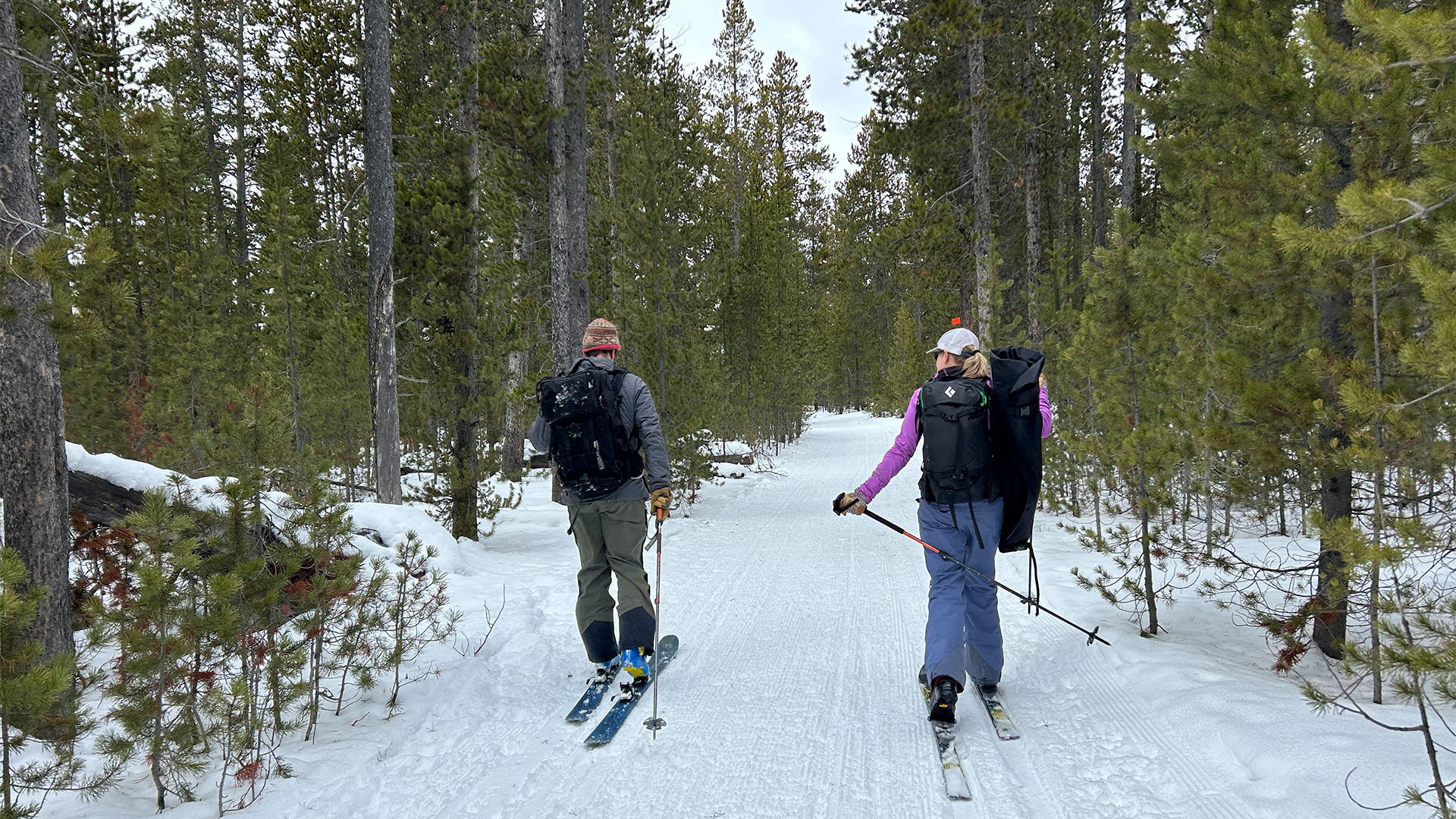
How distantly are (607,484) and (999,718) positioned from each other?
280cm

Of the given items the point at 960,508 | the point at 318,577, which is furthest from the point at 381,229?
the point at 960,508

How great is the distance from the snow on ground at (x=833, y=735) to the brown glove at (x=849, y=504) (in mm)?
1216

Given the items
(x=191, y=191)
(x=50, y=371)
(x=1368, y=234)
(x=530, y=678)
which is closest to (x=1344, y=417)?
(x=1368, y=234)

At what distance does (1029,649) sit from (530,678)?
3.70 m

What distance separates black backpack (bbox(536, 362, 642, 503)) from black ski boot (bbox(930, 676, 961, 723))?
2.36 m

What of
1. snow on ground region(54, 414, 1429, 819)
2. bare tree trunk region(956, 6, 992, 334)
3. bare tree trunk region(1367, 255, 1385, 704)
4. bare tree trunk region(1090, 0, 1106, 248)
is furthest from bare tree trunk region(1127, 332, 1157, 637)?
bare tree trunk region(1090, 0, 1106, 248)

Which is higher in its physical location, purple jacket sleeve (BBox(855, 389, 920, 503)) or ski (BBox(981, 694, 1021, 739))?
purple jacket sleeve (BBox(855, 389, 920, 503))

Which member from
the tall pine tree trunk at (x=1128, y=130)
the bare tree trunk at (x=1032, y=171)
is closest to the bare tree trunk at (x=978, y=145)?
the bare tree trunk at (x=1032, y=171)

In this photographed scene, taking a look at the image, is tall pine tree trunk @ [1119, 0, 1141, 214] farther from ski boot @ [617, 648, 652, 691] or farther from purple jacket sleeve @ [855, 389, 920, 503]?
ski boot @ [617, 648, 652, 691]

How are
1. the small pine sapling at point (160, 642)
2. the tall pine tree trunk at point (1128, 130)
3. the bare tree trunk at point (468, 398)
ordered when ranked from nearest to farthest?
the small pine sapling at point (160, 642)
the bare tree trunk at point (468, 398)
the tall pine tree trunk at point (1128, 130)

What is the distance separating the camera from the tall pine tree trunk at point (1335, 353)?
4051 mm

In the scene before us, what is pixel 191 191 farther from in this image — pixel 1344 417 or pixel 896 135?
pixel 1344 417

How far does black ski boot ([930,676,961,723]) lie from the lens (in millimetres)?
3873

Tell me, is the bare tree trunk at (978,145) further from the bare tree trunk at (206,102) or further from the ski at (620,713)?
the bare tree trunk at (206,102)
